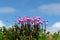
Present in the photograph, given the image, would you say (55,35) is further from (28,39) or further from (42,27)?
(28,39)

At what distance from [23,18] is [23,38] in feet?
2.73

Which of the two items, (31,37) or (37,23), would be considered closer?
(31,37)

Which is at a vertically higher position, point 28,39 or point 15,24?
point 15,24

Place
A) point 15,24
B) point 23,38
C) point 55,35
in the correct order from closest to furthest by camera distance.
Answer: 1. point 23,38
2. point 15,24
3. point 55,35

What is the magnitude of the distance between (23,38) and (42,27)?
1034mm

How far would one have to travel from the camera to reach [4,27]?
7.48 metres

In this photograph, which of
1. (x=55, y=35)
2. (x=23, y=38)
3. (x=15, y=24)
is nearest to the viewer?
(x=23, y=38)

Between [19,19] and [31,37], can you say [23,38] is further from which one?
[19,19]

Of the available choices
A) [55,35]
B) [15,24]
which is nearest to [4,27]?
[15,24]

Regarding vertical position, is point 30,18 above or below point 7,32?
above

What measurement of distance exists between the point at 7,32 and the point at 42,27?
4.48 ft

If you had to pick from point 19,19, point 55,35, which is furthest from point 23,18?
point 55,35

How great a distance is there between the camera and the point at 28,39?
22.9ft

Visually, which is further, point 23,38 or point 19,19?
point 19,19
